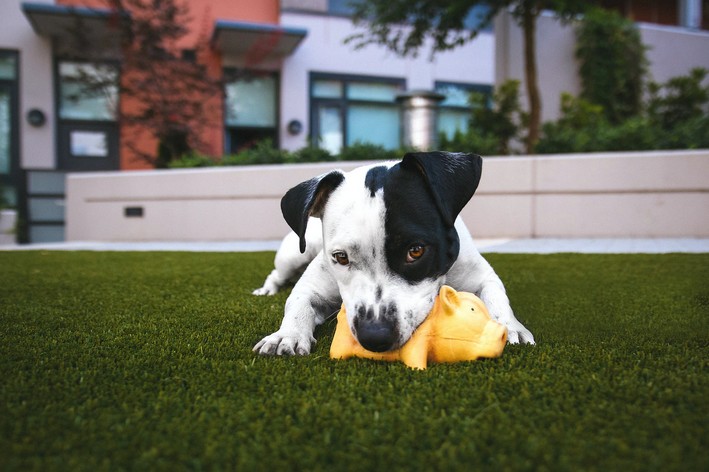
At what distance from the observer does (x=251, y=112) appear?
14961mm

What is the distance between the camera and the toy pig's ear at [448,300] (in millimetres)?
2127

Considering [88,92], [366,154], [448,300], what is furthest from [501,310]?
[88,92]

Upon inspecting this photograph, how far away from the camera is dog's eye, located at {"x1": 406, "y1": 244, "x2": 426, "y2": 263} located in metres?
2.30

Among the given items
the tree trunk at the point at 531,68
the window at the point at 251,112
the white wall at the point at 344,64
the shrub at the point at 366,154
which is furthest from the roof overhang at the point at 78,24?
the tree trunk at the point at 531,68

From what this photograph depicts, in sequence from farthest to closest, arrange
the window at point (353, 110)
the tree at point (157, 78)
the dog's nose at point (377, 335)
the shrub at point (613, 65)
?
1. the shrub at point (613, 65)
2. the window at point (353, 110)
3. the tree at point (157, 78)
4. the dog's nose at point (377, 335)

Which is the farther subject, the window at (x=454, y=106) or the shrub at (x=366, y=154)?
the window at (x=454, y=106)

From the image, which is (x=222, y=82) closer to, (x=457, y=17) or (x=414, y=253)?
(x=457, y=17)

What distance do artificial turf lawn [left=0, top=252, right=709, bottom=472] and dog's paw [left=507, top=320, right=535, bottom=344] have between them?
2.2 inches

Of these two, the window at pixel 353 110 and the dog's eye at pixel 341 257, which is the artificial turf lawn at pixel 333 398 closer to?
the dog's eye at pixel 341 257

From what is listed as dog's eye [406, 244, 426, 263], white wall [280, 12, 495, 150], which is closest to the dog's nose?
dog's eye [406, 244, 426, 263]

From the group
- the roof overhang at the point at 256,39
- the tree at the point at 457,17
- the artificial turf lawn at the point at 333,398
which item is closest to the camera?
the artificial turf lawn at the point at 333,398

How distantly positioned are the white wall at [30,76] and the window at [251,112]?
4.33 meters

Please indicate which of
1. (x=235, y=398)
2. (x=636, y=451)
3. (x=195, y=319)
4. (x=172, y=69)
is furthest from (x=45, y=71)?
(x=636, y=451)

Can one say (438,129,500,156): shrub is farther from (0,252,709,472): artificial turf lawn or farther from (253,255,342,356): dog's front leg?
(253,255,342,356): dog's front leg
